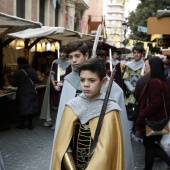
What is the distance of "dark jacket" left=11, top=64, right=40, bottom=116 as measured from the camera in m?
8.73

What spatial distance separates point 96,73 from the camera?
9.75ft

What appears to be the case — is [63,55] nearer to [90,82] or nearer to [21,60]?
[21,60]

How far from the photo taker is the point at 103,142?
285cm

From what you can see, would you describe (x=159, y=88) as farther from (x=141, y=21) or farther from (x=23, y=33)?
(x=141, y=21)

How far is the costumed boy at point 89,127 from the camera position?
9.48ft

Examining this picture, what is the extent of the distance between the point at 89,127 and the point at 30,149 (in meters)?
4.41

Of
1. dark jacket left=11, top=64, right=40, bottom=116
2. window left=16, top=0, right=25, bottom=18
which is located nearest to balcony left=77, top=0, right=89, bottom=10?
window left=16, top=0, right=25, bottom=18

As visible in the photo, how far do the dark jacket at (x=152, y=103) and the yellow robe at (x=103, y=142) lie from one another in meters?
2.12

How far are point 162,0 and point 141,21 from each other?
159 inches

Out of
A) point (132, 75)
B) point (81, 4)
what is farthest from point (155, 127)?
point (81, 4)

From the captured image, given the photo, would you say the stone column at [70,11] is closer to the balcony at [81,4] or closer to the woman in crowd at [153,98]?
the balcony at [81,4]

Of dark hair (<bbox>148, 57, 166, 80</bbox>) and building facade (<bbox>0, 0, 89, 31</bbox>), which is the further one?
building facade (<bbox>0, 0, 89, 31</bbox>)

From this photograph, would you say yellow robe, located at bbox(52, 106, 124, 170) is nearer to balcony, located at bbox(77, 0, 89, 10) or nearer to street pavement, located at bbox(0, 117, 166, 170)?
street pavement, located at bbox(0, 117, 166, 170)

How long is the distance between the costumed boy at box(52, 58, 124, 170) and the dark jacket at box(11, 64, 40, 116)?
5739mm
